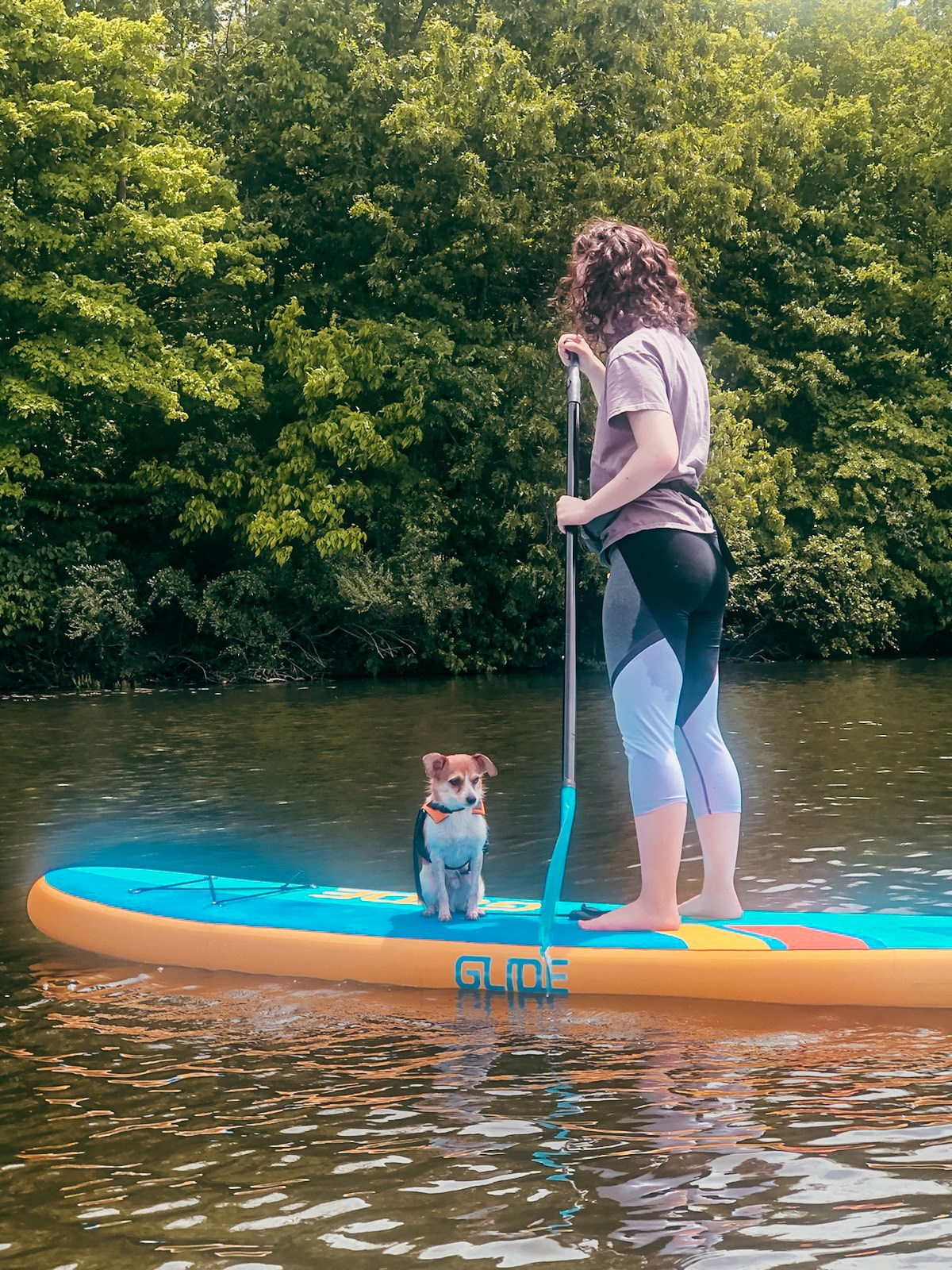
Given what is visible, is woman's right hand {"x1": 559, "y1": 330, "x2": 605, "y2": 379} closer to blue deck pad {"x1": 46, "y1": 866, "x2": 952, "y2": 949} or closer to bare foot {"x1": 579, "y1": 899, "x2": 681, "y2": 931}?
bare foot {"x1": 579, "y1": 899, "x2": 681, "y2": 931}

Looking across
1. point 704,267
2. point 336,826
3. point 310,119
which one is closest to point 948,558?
point 704,267

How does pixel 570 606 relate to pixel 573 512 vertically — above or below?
below

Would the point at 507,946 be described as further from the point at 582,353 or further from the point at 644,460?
the point at 582,353

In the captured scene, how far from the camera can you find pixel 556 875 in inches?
227

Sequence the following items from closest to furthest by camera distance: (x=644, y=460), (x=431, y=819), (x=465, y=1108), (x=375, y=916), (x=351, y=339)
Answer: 1. (x=465, y=1108)
2. (x=644, y=460)
3. (x=431, y=819)
4. (x=375, y=916)
5. (x=351, y=339)

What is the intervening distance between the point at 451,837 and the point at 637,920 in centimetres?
77

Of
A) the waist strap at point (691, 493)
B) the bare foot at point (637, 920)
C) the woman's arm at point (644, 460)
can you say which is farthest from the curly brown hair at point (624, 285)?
the bare foot at point (637, 920)

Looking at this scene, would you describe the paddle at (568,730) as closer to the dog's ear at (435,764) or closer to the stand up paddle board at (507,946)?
the stand up paddle board at (507,946)

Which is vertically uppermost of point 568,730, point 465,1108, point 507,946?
point 568,730

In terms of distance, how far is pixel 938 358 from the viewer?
3269 centimetres

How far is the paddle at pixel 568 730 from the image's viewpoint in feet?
18.8

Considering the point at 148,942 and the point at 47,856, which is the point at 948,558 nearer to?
the point at 47,856

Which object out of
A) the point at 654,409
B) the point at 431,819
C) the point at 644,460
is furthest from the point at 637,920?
the point at 654,409

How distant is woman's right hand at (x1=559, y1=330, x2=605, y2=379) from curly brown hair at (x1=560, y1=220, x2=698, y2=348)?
0.07m
